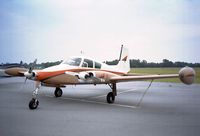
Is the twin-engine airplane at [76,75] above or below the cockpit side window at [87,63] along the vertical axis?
below

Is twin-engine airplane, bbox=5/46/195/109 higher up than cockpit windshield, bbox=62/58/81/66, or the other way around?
cockpit windshield, bbox=62/58/81/66

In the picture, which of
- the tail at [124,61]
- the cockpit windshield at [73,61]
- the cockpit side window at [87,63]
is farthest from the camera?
the tail at [124,61]

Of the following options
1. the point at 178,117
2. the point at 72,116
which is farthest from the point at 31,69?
the point at 178,117

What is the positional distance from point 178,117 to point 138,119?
5.85 ft

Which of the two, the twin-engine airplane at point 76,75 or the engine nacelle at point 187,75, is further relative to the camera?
the twin-engine airplane at point 76,75

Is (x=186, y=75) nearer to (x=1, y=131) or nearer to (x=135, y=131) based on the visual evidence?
(x=135, y=131)

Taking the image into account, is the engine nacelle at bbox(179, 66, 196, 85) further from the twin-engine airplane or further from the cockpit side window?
the cockpit side window

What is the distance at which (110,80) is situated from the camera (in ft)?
44.5

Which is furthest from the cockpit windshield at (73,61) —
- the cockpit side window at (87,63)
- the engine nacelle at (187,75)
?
the engine nacelle at (187,75)

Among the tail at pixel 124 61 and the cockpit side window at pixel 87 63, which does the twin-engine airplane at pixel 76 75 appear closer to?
the cockpit side window at pixel 87 63

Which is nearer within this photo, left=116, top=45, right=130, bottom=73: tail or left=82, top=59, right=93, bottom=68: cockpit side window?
left=82, top=59, right=93, bottom=68: cockpit side window

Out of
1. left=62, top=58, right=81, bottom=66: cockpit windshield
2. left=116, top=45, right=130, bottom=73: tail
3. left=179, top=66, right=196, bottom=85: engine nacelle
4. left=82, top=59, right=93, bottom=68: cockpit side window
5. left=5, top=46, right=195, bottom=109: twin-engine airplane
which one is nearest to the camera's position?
left=179, top=66, right=196, bottom=85: engine nacelle

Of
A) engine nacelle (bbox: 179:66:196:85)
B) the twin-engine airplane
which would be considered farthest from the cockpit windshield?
engine nacelle (bbox: 179:66:196:85)

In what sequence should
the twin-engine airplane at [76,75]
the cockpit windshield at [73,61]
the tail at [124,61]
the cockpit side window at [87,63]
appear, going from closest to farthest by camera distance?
the twin-engine airplane at [76,75] → the cockpit windshield at [73,61] → the cockpit side window at [87,63] → the tail at [124,61]
